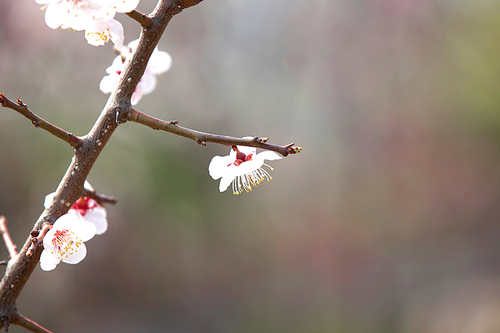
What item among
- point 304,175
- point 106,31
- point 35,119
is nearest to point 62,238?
point 35,119

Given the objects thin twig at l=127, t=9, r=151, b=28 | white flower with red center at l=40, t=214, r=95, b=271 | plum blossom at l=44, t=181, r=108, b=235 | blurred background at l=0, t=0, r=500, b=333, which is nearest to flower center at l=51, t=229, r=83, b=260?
white flower with red center at l=40, t=214, r=95, b=271

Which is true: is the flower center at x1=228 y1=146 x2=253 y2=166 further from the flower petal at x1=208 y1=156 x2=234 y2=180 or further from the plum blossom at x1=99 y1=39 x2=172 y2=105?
the plum blossom at x1=99 y1=39 x2=172 y2=105

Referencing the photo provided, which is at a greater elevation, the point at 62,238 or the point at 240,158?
the point at 240,158

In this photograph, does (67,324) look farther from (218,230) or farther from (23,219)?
(218,230)

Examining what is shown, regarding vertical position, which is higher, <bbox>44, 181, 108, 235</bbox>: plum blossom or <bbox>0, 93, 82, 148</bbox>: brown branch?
<bbox>0, 93, 82, 148</bbox>: brown branch

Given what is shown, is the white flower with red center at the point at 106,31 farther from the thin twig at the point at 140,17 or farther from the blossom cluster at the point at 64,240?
the blossom cluster at the point at 64,240

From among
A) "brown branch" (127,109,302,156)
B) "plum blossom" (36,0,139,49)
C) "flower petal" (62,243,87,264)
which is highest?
"plum blossom" (36,0,139,49)

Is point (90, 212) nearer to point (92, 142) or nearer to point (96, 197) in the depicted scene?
point (96, 197)
